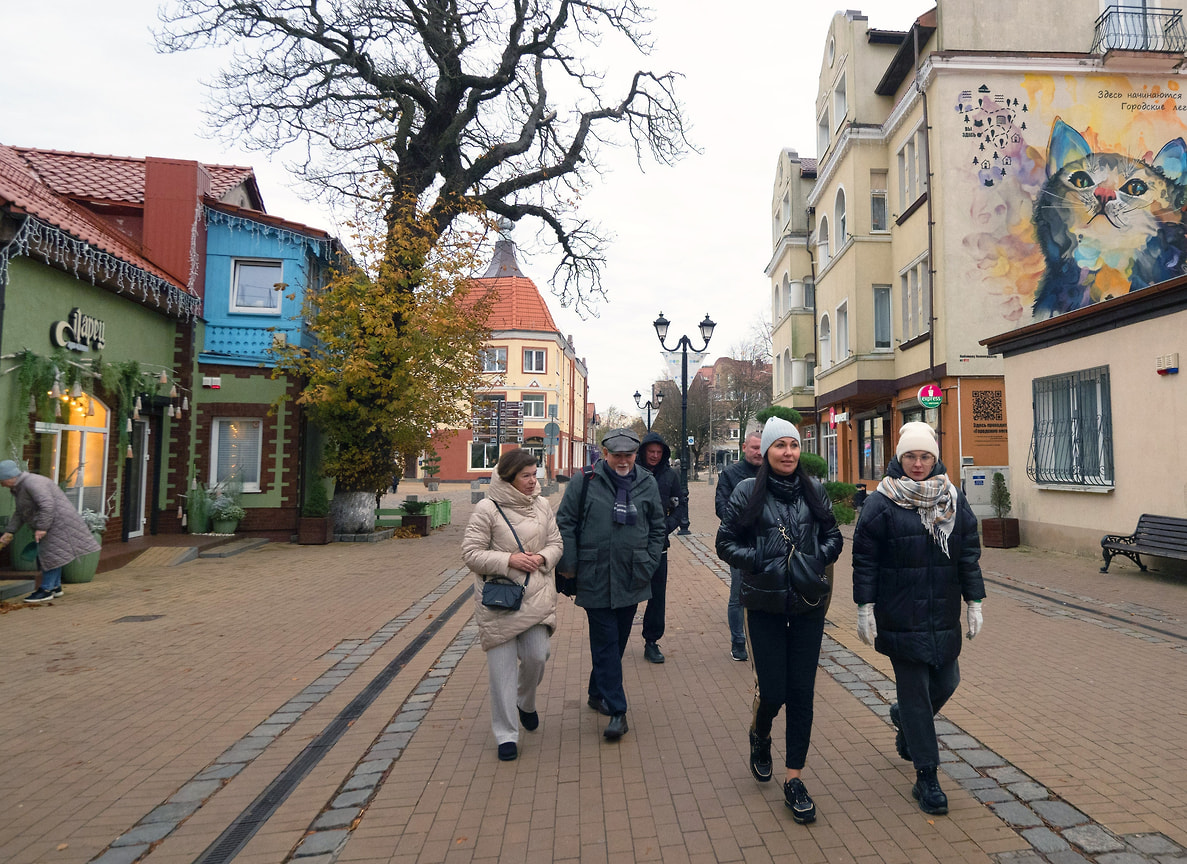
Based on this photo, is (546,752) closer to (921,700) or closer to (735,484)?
(921,700)

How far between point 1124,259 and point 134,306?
67.0ft

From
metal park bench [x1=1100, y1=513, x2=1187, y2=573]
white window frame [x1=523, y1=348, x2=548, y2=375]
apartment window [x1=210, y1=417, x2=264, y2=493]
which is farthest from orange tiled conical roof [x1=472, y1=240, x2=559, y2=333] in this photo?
metal park bench [x1=1100, y1=513, x2=1187, y2=573]

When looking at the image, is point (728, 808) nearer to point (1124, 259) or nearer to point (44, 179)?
point (44, 179)

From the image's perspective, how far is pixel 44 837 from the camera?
3301mm

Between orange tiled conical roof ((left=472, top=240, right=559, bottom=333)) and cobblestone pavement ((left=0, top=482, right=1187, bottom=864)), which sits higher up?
orange tiled conical roof ((left=472, top=240, right=559, bottom=333))

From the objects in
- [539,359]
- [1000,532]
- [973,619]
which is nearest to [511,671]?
[973,619]

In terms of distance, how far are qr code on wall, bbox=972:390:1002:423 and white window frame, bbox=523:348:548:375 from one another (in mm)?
35528

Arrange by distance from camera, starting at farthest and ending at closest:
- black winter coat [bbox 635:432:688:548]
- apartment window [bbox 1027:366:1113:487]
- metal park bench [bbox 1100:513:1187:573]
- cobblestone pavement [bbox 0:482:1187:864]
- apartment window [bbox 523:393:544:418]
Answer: apartment window [bbox 523:393:544:418], apartment window [bbox 1027:366:1113:487], metal park bench [bbox 1100:513:1187:573], black winter coat [bbox 635:432:688:548], cobblestone pavement [bbox 0:482:1187:864]

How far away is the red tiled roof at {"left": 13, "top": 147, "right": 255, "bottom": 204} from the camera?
48.8 feet

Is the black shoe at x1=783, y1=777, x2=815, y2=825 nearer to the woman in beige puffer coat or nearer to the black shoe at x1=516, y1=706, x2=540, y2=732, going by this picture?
the woman in beige puffer coat

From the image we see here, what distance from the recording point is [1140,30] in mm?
17625

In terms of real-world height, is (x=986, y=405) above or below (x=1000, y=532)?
above

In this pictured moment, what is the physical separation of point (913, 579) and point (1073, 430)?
35.3ft

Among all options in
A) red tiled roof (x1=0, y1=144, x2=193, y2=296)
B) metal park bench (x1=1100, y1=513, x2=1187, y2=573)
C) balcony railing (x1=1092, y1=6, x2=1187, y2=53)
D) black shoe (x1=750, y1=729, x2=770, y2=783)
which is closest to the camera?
black shoe (x1=750, y1=729, x2=770, y2=783)
